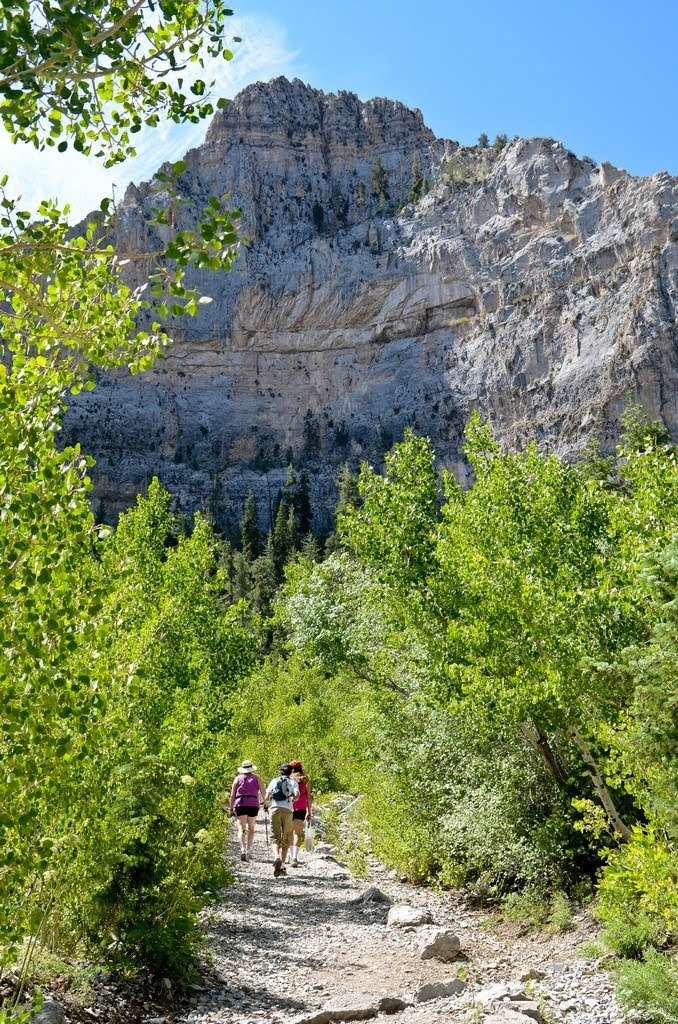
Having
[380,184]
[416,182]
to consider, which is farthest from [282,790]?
[380,184]

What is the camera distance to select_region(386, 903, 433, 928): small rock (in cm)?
1246

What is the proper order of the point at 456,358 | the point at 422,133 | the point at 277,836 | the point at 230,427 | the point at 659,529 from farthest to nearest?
the point at 422,133, the point at 230,427, the point at 456,358, the point at 277,836, the point at 659,529

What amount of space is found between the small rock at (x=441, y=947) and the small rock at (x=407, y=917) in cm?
136

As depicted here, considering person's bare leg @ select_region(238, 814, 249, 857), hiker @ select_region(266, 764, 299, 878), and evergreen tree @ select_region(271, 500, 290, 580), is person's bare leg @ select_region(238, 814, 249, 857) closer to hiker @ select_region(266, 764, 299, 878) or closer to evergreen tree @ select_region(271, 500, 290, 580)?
hiker @ select_region(266, 764, 299, 878)

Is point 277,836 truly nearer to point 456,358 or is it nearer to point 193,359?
point 456,358

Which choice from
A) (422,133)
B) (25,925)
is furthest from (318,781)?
(422,133)

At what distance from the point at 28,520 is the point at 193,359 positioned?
4525 inches

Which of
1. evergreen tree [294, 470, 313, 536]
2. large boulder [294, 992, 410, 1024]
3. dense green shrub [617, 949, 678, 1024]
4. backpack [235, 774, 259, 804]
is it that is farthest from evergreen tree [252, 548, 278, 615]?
dense green shrub [617, 949, 678, 1024]

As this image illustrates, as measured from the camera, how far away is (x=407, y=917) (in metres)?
12.6

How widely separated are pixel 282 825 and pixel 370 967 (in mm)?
6146

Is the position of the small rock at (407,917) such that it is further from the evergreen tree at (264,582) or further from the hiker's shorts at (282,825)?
the evergreen tree at (264,582)

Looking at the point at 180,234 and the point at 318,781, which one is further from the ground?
the point at 180,234

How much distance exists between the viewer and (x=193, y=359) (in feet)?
380

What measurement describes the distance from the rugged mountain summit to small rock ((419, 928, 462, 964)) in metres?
80.6
